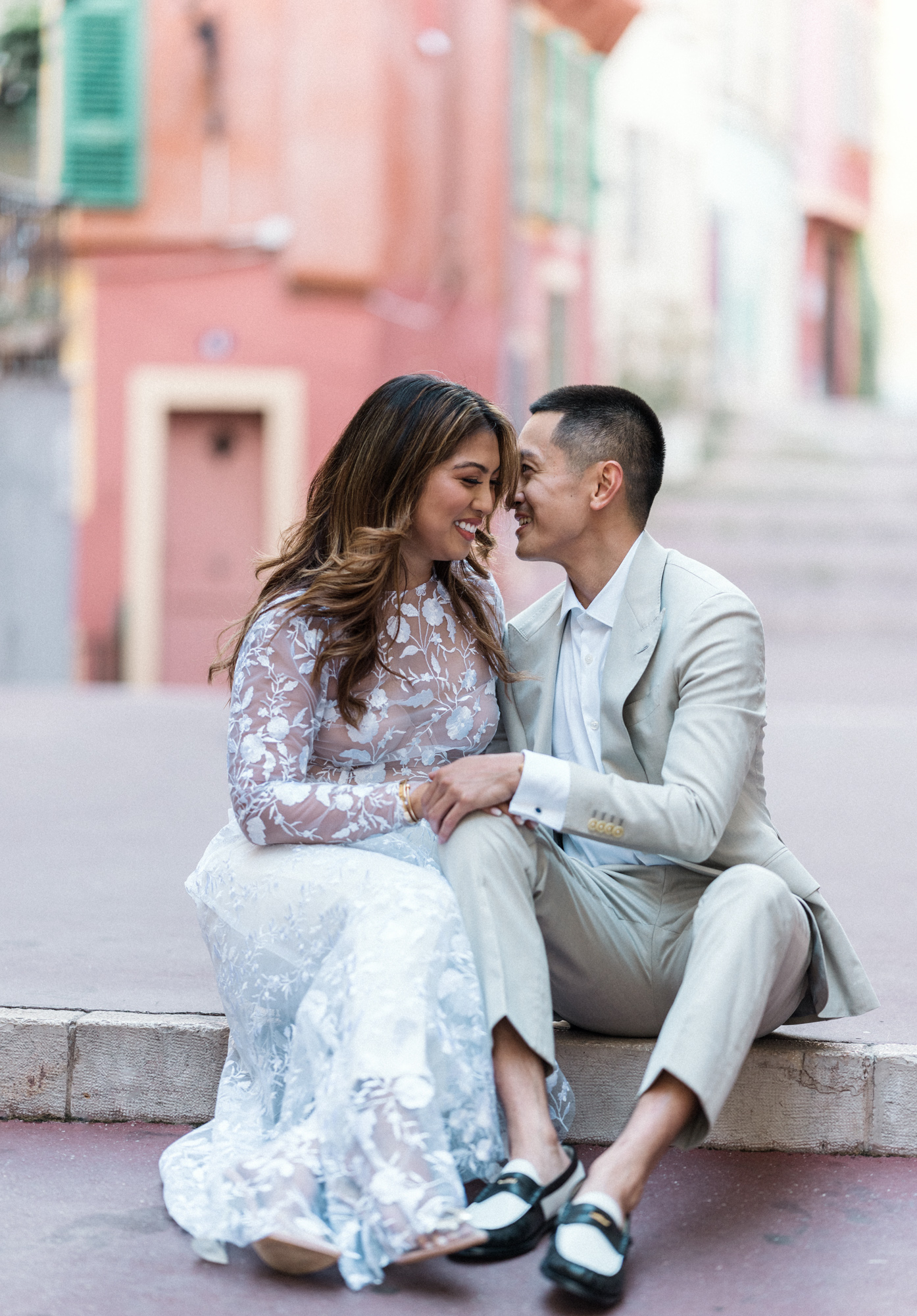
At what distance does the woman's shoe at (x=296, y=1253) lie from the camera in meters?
2.39

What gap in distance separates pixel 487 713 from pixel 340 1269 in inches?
42.4

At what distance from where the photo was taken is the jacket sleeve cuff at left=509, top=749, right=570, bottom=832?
278 cm

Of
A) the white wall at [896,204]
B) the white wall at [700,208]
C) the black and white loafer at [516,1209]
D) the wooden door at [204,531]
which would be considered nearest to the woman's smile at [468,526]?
the black and white loafer at [516,1209]

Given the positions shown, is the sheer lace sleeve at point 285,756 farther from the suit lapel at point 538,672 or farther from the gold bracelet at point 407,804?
the suit lapel at point 538,672

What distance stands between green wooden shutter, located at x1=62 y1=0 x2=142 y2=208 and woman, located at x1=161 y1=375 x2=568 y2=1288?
10899mm

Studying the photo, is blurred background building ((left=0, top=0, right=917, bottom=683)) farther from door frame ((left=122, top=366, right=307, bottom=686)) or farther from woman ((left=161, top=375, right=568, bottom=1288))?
woman ((left=161, top=375, right=568, bottom=1288))

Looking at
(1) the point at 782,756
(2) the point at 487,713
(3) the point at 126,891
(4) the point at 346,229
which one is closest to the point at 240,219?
(4) the point at 346,229

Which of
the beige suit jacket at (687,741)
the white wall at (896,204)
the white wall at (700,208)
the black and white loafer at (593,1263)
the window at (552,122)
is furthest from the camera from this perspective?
the white wall at (896,204)

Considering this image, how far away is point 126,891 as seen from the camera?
4609mm

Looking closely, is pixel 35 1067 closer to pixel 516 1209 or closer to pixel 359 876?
pixel 359 876

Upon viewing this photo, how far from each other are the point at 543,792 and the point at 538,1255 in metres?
0.74

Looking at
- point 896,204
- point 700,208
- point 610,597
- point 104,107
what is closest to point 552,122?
point 700,208

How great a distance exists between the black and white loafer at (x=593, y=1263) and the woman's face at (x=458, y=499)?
1223 millimetres

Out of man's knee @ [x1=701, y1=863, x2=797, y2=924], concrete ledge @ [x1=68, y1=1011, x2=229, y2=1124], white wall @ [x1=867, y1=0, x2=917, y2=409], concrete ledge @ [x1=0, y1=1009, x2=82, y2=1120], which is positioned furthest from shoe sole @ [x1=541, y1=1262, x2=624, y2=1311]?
white wall @ [x1=867, y1=0, x2=917, y2=409]
